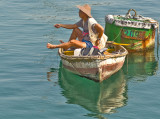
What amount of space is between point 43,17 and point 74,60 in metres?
8.84

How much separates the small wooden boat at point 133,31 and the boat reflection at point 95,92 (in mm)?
1818

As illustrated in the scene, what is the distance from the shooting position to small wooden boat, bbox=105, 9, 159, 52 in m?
15.2

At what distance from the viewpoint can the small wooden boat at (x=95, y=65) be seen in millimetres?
12156

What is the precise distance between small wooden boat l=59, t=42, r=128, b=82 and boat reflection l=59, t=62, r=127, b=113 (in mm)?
294

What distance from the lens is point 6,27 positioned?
62.6 ft

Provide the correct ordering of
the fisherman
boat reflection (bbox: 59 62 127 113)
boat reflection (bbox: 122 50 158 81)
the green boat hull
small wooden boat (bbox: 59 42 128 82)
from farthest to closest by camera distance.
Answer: the green boat hull, boat reflection (bbox: 122 50 158 81), the fisherman, small wooden boat (bbox: 59 42 128 82), boat reflection (bbox: 59 62 127 113)

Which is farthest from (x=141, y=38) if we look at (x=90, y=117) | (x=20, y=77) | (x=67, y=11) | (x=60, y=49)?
(x=67, y=11)

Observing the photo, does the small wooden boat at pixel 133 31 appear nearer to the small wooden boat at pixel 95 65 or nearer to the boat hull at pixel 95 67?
the small wooden boat at pixel 95 65

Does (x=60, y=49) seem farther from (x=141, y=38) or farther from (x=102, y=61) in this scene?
(x=141, y=38)

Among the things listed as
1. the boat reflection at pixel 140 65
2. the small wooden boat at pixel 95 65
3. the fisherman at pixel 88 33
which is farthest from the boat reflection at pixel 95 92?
the fisherman at pixel 88 33

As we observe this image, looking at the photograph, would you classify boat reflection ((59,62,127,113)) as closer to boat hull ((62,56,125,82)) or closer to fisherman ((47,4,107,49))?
boat hull ((62,56,125,82))

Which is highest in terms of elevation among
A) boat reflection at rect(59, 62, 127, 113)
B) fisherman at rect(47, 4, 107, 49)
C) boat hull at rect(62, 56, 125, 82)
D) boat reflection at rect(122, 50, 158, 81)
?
fisherman at rect(47, 4, 107, 49)

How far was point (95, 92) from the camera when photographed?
12.3 metres

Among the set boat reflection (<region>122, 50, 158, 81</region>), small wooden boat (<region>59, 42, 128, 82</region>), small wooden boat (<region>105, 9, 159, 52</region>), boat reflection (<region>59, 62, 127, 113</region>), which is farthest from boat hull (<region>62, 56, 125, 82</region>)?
small wooden boat (<region>105, 9, 159, 52</region>)
